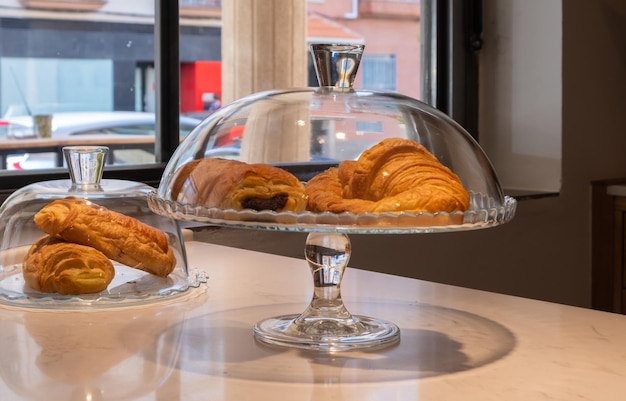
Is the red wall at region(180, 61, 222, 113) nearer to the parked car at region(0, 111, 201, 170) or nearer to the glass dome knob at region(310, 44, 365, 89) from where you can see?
the parked car at region(0, 111, 201, 170)

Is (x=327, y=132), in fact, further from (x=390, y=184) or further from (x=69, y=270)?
(x=69, y=270)

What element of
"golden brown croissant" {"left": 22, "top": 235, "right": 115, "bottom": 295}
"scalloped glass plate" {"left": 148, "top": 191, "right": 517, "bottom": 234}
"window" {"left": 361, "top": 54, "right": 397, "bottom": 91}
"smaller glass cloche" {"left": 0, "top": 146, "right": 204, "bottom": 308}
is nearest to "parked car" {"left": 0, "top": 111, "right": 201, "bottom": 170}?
"window" {"left": 361, "top": 54, "right": 397, "bottom": 91}

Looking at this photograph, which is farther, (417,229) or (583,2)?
(583,2)

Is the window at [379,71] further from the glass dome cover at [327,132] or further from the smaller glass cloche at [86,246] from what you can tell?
the glass dome cover at [327,132]

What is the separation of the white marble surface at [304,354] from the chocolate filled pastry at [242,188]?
14 cm

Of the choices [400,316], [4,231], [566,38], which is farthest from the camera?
[566,38]

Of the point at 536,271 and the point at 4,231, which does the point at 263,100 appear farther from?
the point at 536,271

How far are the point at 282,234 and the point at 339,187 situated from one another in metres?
1.15

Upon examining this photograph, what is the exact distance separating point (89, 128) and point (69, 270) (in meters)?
0.96

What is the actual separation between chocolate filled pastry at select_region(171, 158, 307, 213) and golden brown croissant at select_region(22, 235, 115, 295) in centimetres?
23

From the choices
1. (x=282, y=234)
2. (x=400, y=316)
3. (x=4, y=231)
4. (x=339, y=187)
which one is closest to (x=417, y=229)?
(x=339, y=187)

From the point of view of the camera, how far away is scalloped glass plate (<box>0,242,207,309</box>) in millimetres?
1040

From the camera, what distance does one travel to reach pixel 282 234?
1.99m

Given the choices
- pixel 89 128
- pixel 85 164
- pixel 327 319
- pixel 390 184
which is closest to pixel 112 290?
pixel 85 164
